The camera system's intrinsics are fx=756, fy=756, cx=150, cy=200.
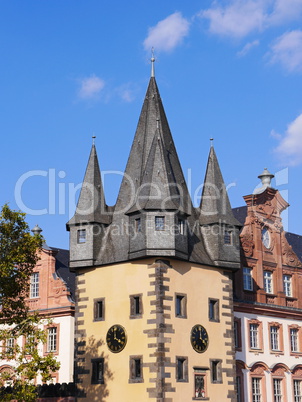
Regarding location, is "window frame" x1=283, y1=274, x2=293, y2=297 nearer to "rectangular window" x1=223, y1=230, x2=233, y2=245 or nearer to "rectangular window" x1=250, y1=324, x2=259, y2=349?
"rectangular window" x1=250, y1=324, x2=259, y2=349

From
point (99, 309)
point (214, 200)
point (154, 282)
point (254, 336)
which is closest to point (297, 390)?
point (254, 336)

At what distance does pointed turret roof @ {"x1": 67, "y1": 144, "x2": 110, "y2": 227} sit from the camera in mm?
45156

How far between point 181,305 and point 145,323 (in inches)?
96.8

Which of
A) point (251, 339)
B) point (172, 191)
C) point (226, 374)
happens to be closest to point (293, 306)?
point (251, 339)

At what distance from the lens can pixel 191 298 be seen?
42.3 m

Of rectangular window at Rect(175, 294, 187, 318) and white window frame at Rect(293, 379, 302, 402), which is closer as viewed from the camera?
rectangular window at Rect(175, 294, 187, 318)

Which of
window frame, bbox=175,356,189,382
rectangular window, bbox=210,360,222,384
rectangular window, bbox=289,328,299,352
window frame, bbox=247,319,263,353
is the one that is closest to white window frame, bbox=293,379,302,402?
rectangular window, bbox=289,328,299,352

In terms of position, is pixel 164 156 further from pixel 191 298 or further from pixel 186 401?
pixel 186 401

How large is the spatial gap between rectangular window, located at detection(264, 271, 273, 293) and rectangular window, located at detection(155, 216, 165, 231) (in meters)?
13.3

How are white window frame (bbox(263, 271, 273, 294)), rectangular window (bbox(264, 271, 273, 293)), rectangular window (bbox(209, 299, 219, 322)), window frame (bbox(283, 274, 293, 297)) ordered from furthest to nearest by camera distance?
window frame (bbox(283, 274, 293, 297))
rectangular window (bbox(264, 271, 273, 293))
white window frame (bbox(263, 271, 273, 294))
rectangular window (bbox(209, 299, 219, 322))

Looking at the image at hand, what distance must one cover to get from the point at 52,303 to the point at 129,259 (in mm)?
11152

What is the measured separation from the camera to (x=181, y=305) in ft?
137

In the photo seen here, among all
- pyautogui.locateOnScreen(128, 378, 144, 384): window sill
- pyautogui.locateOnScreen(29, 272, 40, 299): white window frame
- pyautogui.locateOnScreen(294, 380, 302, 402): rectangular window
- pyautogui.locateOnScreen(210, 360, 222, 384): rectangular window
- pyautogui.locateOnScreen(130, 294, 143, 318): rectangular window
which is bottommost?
pyautogui.locateOnScreen(294, 380, 302, 402): rectangular window

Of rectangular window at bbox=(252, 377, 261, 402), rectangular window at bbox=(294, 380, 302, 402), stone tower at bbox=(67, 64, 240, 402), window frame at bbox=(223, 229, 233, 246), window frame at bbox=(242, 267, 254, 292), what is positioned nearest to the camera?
stone tower at bbox=(67, 64, 240, 402)
